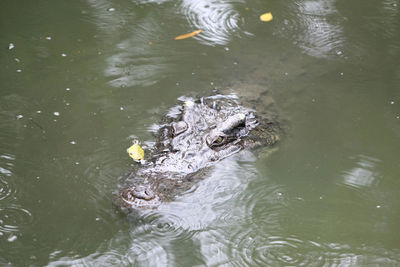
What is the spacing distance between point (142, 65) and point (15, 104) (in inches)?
65.5

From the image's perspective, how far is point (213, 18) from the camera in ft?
22.6

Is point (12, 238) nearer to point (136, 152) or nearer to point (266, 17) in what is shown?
point (136, 152)

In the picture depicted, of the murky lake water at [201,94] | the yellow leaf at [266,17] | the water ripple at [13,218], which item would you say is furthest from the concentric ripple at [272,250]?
the yellow leaf at [266,17]

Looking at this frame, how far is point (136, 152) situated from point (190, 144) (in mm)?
549

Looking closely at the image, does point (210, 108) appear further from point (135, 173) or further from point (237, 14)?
point (237, 14)

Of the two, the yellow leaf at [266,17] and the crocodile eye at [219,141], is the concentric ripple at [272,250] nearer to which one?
the crocodile eye at [219,141]

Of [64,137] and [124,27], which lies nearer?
[64,137]

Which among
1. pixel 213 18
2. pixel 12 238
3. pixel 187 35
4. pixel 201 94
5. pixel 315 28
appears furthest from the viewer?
pixel 213 18

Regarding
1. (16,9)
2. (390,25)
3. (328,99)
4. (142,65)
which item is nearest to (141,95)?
(142,65)

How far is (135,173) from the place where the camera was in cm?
416

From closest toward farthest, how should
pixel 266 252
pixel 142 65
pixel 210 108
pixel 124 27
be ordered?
pixel 266 252
pixel 210 108
pixel 142 65
pixel 124 27

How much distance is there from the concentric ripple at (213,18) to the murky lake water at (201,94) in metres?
0.03

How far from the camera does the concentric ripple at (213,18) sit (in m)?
6.52

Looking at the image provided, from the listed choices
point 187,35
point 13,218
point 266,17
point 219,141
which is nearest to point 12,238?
point 13,218
